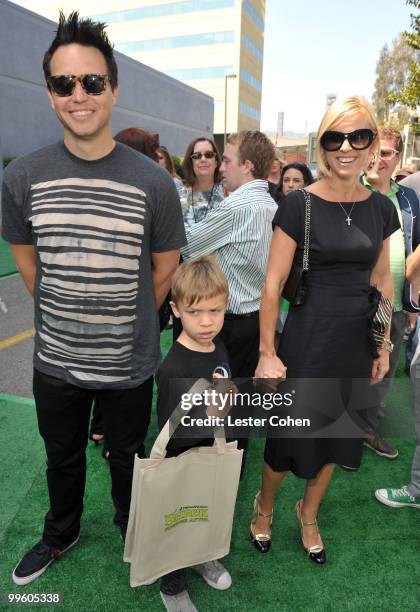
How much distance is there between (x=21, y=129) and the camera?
51.2 ft

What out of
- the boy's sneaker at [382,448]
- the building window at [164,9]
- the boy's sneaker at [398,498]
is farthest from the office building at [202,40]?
the boy's sneaker at [398,498]

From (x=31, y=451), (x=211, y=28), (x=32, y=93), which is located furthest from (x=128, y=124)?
(x=211, y=28)

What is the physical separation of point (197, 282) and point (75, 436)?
926 millimetres

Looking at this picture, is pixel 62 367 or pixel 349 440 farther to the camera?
pixel 349 440

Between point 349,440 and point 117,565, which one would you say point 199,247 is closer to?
point 349,440

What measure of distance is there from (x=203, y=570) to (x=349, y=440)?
37.4 inches

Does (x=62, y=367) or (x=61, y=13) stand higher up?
(x=61, y=13)

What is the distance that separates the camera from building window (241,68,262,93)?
4861cm

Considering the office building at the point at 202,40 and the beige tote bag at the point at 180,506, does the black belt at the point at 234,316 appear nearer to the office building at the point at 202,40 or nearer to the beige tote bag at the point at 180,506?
the beige tote bag at the point at 180,506

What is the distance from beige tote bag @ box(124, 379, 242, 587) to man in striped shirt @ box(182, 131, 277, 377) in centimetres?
76

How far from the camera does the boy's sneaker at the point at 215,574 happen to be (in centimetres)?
204

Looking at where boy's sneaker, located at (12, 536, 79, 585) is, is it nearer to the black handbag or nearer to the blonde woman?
the blonde woman

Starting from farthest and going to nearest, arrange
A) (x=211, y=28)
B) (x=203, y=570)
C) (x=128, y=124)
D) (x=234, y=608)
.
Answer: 1. (x=211, y=28)
2. (x=128, y=124)
3. (x=203, y=570)
4. (x=234, y=608)

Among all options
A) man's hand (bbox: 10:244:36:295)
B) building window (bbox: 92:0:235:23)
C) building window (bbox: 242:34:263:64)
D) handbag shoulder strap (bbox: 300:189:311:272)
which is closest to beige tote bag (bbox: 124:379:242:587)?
handbag shoulder strap (bbox: 300:189:311:272)
